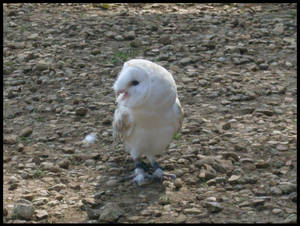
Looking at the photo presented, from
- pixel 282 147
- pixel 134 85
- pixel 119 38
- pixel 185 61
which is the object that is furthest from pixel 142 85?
pixel 119 38

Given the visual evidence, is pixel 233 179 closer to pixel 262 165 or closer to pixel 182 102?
pixel 262 165

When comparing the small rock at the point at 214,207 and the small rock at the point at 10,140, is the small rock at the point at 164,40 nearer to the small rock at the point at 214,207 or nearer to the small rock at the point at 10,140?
the small rock at the point at 10,140

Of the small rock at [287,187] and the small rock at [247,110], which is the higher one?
the small rock at [287,187]

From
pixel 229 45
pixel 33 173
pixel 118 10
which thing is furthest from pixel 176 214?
pixel 118 10

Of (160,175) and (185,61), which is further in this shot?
(185,61)

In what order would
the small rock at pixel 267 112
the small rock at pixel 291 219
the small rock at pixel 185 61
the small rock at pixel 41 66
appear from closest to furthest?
the small rock at pixel 291 219 → the small rock at pixel 267 112 → the small rock at pixel 41 66 → the small rock at pixel 185 61

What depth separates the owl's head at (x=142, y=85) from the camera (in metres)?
4.76

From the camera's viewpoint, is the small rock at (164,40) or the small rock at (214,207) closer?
the small rock at (214,207)

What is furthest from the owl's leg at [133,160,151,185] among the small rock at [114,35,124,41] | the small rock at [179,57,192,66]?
the small rock at [114,35,124,41]

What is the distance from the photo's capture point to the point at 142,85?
188 inches

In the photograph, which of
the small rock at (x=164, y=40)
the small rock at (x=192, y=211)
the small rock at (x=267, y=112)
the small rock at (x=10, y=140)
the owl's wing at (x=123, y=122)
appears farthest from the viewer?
the small rock at (x=164, y=40)

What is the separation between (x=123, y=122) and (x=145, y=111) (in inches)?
12.3

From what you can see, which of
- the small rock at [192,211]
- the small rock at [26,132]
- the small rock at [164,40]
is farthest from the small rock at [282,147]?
the small rock at [164,40]

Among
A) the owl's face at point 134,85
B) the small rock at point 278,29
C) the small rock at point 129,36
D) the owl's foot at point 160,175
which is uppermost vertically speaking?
the owl's face at point 134,85
